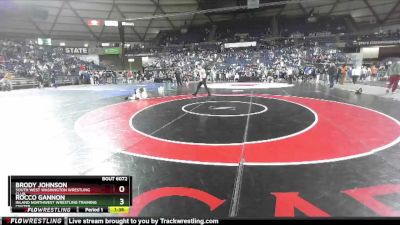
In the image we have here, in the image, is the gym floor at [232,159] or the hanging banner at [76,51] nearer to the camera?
the gym floor at [232,159]

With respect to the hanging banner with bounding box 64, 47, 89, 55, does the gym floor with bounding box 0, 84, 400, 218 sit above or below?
below

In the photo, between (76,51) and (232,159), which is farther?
(76,51)

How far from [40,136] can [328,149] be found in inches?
219

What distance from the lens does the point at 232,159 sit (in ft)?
12.9

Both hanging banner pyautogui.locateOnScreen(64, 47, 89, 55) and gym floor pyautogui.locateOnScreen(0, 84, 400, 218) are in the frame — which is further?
hanging banner pyautogui.locateOnScreen(64, 47, 89, 55)

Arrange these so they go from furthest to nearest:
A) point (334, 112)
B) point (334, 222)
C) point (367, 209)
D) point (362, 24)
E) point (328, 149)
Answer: point (362, 24), point (334, 112), point (328, 149), point (367, 209), point (334, 222)

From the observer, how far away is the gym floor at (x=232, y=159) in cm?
265

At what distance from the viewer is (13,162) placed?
13.1 feet

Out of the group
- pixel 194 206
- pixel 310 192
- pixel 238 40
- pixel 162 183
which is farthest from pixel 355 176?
pixel 238 40

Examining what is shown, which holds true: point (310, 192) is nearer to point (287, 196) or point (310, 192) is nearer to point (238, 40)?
point (287, 196)

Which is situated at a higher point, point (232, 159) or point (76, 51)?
point (76, 51)

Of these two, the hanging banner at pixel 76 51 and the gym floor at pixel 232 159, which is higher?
the hanging banner at pixel 76 51

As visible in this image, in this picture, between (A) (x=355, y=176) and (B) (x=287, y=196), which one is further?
(A) (x=355, y=176)

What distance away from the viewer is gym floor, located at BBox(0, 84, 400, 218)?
8.71 feet
